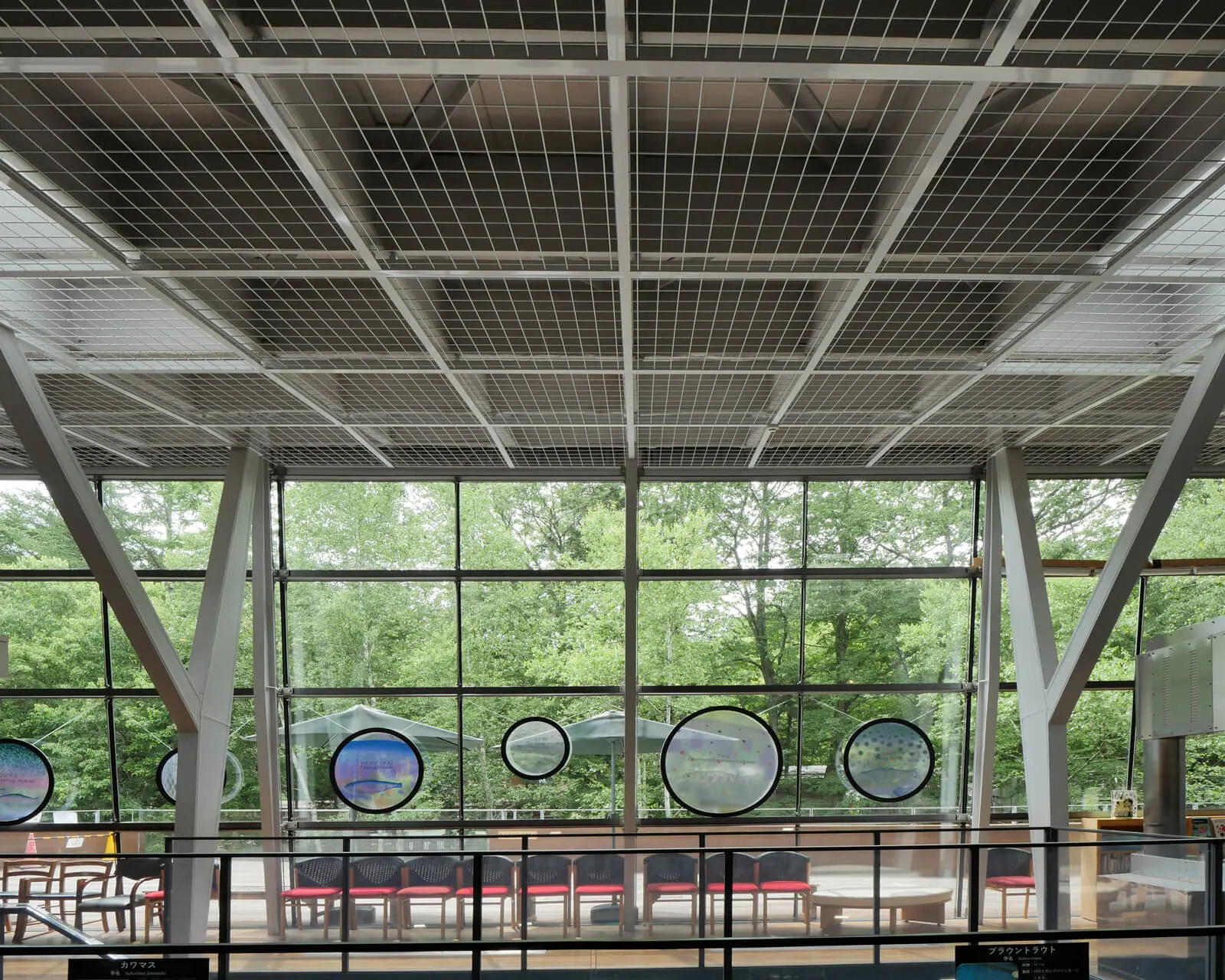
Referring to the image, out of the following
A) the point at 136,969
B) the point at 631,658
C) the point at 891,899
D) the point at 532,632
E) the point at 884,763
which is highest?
the point at 532,632

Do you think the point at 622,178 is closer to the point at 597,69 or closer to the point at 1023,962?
the point at 597,69

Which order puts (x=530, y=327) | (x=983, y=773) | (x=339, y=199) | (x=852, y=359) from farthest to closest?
(x=983, y=773)
(x=852, y=359)
(x=530, y=327)
(x=339, y=199)

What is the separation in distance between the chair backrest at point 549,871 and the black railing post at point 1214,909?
16.5 ft

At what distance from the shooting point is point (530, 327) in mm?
7254

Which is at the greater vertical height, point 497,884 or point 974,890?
point 974,890

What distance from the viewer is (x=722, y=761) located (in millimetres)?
12359

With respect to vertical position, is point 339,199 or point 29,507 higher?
point 339,199

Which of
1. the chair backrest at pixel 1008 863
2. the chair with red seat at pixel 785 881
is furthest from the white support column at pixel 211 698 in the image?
the chair backrest at pixel 1008 863

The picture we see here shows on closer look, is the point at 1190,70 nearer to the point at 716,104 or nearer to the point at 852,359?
the point at 716,104

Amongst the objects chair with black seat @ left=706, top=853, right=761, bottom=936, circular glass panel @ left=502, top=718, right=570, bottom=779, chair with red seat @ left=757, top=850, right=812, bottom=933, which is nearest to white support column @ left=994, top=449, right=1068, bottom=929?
chair with red seat @ left=757, top=850, right=812, bottom=933

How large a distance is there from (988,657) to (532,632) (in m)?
4.96

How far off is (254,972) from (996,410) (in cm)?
747

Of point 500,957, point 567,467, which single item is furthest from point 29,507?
point 500,957

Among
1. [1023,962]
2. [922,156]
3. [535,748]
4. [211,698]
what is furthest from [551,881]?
[922,156]
